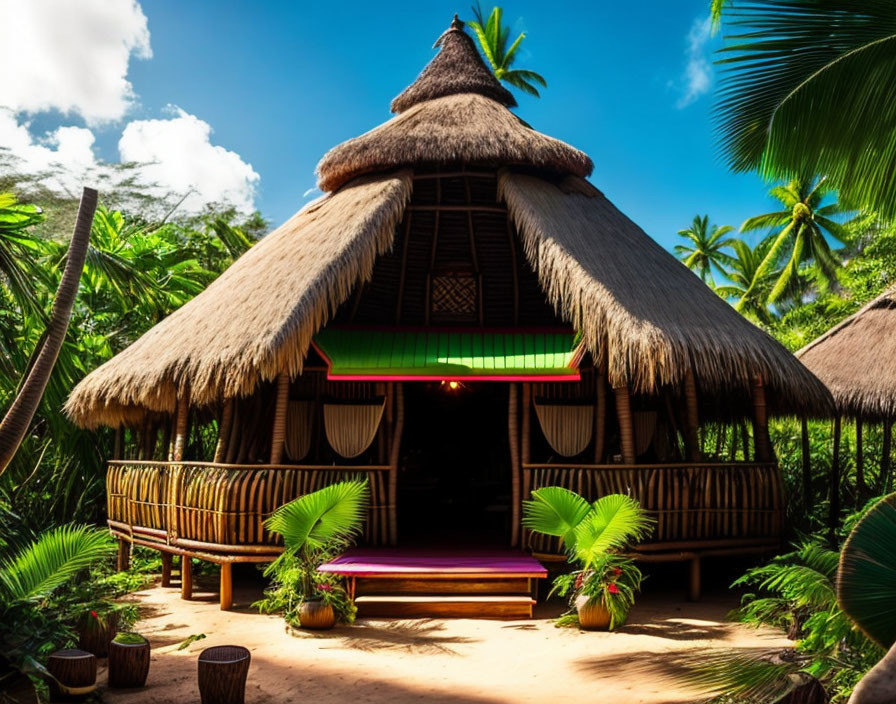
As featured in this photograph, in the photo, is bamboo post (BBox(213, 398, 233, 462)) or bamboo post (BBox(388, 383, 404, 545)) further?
bamboo post (BBox(213, 398, 233, 462))

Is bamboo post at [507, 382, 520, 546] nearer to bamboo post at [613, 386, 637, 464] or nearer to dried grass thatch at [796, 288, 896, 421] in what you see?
bamboo post at [613, 386, 637, 464]

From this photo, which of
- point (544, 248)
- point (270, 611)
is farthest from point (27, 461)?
point (544, 248)

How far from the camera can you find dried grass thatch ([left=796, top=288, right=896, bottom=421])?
1028 centimetres

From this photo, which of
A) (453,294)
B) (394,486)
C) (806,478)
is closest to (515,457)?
(394,486)

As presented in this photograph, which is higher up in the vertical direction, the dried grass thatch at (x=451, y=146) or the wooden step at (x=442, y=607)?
the dried grass thatch at (x=451, y=146)

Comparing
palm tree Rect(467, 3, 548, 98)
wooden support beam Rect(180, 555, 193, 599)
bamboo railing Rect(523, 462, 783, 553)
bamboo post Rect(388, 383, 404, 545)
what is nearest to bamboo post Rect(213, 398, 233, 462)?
wooden support beam Rect(180, 555, 193, 599)

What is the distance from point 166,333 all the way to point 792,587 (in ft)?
24.3

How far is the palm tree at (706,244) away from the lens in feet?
114

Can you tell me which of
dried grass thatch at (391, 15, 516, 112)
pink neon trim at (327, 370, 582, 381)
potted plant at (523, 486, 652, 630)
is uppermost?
dried grass thatch at (391, 15, 516, 112)

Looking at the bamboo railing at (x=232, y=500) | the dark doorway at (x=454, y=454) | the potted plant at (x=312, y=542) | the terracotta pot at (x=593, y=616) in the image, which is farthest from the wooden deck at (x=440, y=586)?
the dark doorway at (x=454, y=454)

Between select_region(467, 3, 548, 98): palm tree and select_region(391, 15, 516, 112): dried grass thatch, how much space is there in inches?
527

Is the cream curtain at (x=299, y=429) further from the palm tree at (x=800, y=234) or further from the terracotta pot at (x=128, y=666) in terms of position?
the palm tree at (x=800, y=234)

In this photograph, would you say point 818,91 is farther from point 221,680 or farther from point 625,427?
point 221,680

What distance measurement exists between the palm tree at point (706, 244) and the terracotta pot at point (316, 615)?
31516 millimetres
